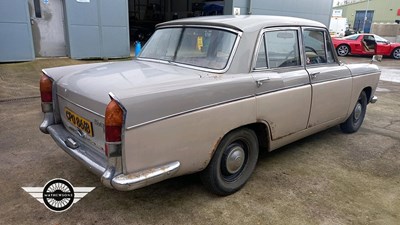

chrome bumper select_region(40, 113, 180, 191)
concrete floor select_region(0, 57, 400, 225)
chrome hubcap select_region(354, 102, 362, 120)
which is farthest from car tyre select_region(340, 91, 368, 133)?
chrome bumper select_region(40, 113, 180, 191)

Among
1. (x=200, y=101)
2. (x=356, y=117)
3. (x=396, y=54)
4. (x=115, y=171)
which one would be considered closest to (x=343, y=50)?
(x=396, y=54)

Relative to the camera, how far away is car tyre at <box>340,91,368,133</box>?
4969mm

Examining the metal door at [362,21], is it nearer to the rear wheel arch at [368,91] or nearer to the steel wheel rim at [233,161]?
the rear wheel arch at [368,91]

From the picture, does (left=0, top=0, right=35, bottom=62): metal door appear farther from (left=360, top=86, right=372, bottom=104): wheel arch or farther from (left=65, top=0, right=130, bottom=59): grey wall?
(left=360, top=86, right=372, bottom=104): wheel arch

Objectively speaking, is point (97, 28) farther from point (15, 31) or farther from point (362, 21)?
point (362, 21)

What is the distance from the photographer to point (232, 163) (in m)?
3.12

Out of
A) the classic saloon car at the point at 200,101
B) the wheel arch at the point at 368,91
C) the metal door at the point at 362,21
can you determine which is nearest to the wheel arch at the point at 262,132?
the classic saloon car at the point at 200,101

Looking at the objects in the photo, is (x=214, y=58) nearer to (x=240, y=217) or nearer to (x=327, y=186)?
(x=240, y=217)

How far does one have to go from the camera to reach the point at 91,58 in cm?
1113

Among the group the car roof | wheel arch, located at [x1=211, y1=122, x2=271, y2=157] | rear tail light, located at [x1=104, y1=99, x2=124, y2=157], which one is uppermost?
the car roof

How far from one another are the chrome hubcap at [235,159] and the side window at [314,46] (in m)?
1.50

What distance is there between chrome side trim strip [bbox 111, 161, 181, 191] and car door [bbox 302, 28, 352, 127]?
6.93ft

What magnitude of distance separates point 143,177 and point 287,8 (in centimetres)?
1580

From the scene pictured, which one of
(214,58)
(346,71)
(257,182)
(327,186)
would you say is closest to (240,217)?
(257,182)
